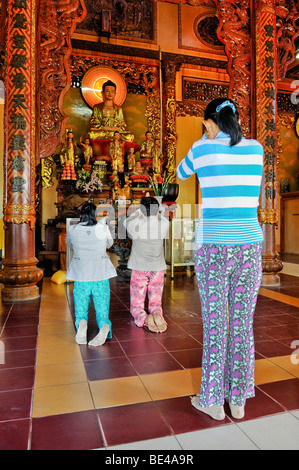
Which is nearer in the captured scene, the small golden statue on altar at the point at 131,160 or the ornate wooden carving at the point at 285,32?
the ornate wooden carving at the point at 285,32

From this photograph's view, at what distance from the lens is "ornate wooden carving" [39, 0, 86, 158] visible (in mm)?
4707

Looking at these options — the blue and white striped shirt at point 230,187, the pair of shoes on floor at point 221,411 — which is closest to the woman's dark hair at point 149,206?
the blue and white striped shirt at point 230,187

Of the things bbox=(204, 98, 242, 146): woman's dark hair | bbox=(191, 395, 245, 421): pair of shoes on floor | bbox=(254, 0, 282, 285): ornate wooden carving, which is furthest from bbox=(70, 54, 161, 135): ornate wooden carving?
bbox=(191, 395, 245, 421): pair of shoes on floor

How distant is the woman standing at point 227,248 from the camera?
62.8 inches

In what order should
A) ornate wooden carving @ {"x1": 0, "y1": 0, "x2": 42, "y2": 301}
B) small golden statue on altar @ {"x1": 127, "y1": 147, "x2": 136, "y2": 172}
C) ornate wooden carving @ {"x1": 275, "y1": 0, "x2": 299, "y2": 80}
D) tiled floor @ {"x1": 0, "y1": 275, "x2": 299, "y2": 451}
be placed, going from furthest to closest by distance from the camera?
small golden statue on altar @ {"x1": 127, "y1": 147, "x2": 136, "y2": 172}
ornate wooden carving @ {"x1": 275, "y1": 0, "x2": 299, "y2": 80}
ornate wooden carving @ {"x1": 0, "y1": 0, "x2": 42, "y2": 301}
tiled floor @ {"x1": 0, "y1": 275, "x2": 299, "y2": 451}

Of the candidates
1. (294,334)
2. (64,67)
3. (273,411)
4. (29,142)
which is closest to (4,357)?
(273,411)

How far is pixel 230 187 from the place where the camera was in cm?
159

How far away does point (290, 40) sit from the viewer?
218 inches

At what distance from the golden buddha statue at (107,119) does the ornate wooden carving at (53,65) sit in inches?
141

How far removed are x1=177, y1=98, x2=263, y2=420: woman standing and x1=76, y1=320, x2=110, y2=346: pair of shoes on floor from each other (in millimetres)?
1216

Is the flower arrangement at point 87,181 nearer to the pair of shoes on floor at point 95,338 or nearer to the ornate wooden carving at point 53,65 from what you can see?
the ornate wooden carving at point 53,65

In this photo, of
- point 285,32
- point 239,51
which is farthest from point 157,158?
point 285,32

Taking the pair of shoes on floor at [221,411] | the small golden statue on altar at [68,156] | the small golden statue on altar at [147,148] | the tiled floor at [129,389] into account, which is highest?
the small golden statue on altar at [147,148]

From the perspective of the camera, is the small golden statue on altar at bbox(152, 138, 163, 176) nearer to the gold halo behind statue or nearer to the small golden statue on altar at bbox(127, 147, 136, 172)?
the small golden statue on altar at bbox(127, 147, 136, 172)
